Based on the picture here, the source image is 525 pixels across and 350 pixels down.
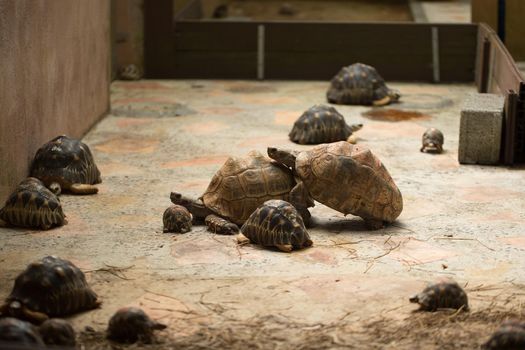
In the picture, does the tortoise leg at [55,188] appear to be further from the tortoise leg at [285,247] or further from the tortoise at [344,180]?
the tortoise leg at [285,247]

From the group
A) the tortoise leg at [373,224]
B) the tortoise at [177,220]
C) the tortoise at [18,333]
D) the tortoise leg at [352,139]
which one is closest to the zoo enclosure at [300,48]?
the tortoise leg at [352,139]

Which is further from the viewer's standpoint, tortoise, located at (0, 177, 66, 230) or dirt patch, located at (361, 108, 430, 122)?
dirt patch, located at (361, 108, 430, 122)

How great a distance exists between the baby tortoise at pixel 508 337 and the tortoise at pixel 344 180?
2.24m

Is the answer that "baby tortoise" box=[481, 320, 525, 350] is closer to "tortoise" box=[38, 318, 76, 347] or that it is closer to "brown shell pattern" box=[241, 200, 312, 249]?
→ "brown shell pattern" box=[241, 200, 312, 249]

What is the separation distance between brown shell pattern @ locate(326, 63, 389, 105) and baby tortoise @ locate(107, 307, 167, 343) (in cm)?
770

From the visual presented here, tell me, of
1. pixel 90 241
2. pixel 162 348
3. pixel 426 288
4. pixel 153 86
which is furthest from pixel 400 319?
pixel 153 86

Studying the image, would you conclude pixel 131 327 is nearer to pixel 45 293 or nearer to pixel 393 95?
pixel 45 293

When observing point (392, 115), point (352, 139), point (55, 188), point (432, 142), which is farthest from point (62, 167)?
point (392, 115)

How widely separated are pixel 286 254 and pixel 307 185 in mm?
663

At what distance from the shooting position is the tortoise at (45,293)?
5.64 m

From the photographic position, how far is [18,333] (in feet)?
16.3

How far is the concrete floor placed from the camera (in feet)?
18.8

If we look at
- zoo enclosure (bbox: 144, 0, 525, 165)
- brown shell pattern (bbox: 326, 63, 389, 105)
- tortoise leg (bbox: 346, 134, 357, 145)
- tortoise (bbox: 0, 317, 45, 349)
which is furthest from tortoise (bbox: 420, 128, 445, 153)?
tortoise (bbox: 0, 317, 45, 349)

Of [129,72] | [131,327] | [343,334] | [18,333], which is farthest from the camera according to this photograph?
[129,72]
